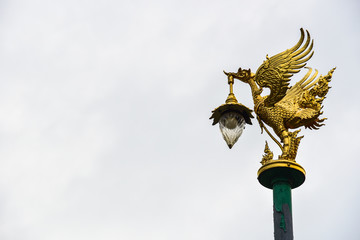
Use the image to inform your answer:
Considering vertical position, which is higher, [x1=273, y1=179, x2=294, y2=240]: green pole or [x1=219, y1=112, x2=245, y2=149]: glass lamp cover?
[x1=219, y1=112, x2=245, y2=149]: glass lamp cover

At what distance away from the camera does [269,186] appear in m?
13.2

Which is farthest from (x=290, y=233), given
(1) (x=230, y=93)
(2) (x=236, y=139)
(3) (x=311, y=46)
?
(3) (x=311, y=46)

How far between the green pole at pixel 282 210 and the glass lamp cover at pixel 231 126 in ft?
3.23

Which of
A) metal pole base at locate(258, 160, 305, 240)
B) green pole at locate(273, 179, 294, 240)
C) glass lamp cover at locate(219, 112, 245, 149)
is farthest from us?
glass lamp cover at locate(219, 112, 245, 149)

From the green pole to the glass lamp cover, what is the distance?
3.23ft

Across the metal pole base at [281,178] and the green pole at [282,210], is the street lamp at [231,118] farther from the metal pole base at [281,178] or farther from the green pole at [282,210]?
the green pole at [282,210]

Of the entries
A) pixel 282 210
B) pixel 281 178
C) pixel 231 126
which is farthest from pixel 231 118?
pixel 282 210

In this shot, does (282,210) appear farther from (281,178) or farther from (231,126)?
(231,126)

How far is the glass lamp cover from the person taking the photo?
13195 mm

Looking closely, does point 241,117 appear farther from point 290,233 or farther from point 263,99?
point 290,233

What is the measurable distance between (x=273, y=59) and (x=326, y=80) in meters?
1.03

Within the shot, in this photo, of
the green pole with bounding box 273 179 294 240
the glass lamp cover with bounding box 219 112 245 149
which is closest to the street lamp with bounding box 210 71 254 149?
the glass lamp cover with bounding box 219 112 245 149

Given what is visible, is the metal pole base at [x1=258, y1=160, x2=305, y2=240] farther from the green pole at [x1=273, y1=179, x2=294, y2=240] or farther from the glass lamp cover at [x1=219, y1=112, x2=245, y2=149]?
the glass lamp cover at [x1=219, y1=112, x2=245, y2=149]

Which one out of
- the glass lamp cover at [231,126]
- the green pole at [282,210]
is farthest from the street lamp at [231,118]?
the green pole at [282,210]
